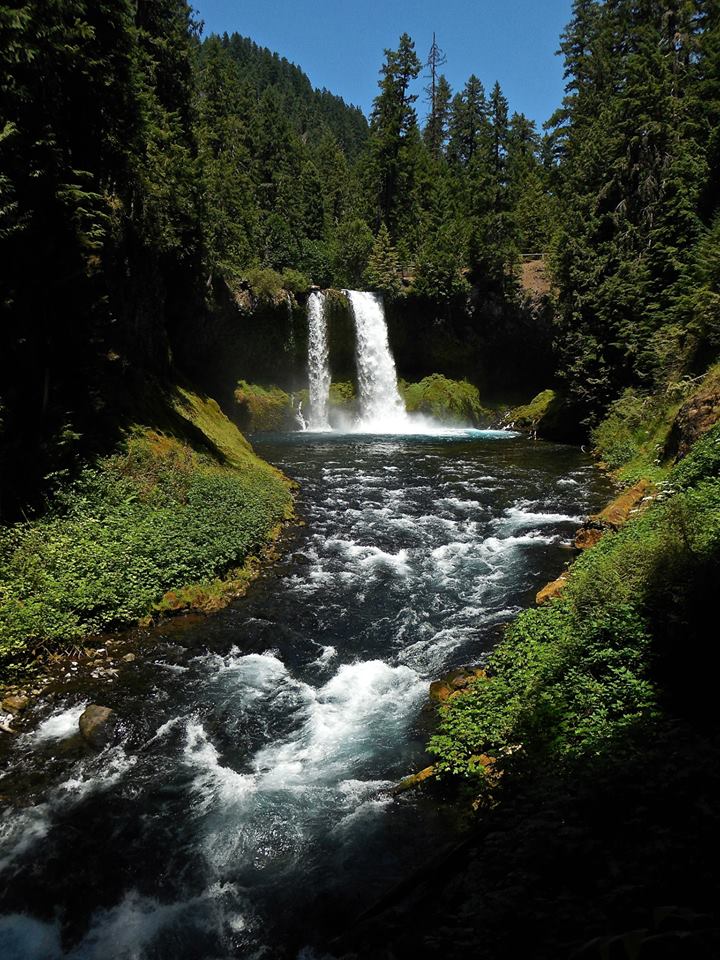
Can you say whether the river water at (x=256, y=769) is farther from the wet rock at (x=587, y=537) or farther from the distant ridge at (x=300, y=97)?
the distant ridge at (x=300, y=97)

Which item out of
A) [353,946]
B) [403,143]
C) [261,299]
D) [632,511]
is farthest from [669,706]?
[403,143]

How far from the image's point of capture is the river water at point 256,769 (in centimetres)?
514

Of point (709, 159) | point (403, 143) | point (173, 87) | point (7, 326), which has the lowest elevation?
point (7, 326)

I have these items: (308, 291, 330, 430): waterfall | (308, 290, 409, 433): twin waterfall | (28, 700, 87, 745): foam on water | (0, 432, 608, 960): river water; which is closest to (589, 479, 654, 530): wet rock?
(0, 432, 608, 960): river water

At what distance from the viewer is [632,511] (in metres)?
13.6

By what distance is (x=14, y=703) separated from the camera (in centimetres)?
774

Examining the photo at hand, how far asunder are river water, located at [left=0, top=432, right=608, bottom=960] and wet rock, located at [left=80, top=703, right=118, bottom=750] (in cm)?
16

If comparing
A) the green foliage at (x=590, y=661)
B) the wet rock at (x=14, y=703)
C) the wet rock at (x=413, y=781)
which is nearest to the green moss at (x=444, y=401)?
the green foliage at (x=590, y=661)

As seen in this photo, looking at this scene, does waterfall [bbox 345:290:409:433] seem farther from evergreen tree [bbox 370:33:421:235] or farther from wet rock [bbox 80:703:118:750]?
wet rock [bbox 80:703:118:750]

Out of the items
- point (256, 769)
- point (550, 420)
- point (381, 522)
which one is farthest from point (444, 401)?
point (256, 769)

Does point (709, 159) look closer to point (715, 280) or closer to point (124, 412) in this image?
point (715, 280)

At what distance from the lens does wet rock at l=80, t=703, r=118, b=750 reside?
23.8 feet

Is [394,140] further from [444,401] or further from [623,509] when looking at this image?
[623,509]

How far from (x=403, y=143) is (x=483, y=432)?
3004cm
